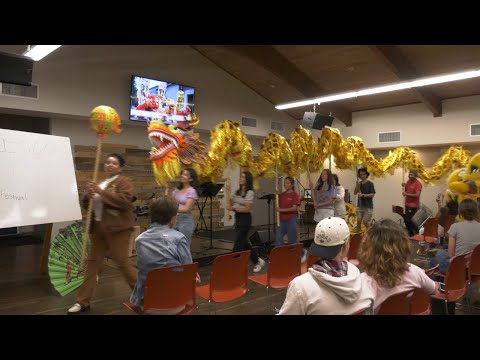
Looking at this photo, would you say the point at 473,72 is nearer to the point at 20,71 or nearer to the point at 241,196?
the point at 241,196

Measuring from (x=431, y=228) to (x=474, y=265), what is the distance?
2521mm

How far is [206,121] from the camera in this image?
905 centimetres

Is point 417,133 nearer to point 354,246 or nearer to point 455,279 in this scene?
point 354,246

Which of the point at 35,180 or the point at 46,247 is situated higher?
the point at 35,180

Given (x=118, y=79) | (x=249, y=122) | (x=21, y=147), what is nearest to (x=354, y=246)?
(x=21, y=147)

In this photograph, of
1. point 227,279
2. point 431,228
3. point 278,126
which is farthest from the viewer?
point 278,126

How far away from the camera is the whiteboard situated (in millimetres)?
3660

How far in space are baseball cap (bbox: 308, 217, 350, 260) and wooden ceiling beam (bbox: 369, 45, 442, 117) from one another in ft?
21.1

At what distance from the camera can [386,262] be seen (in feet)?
6.22

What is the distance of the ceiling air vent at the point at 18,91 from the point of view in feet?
→ 19.4

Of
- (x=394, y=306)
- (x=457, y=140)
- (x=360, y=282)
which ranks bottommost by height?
(x=394, y=306)

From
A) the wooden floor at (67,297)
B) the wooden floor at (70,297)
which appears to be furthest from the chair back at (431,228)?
the wooden floor at (67,297)

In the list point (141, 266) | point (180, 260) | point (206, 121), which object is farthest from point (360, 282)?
point (206, 121)

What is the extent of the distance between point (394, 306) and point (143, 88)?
694 centimetres
